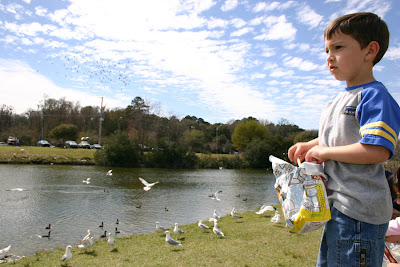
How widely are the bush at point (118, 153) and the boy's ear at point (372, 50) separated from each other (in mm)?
39185

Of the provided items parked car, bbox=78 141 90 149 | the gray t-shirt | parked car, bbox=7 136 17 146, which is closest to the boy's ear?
the gray t-shirt

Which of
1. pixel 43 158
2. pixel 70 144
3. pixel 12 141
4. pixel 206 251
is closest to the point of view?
pixel 206 251

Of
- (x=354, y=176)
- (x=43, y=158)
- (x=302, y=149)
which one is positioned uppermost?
(x=302, y=149)

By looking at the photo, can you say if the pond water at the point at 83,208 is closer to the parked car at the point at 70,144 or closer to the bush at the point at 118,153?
the bush at the point at 118,153

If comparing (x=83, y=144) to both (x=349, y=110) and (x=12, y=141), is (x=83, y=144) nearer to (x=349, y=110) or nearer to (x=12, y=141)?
(x=12, y=141)

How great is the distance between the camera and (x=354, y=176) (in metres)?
1.35

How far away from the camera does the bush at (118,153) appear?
38.4m

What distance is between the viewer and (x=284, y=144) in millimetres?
52062

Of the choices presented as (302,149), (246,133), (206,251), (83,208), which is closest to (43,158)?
(83,208)

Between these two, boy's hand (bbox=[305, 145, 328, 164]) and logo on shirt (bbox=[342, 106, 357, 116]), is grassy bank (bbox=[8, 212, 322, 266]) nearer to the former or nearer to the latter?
boy's hand (bbox=[305, 145, 328, 164])

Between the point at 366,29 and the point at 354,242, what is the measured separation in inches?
39.8

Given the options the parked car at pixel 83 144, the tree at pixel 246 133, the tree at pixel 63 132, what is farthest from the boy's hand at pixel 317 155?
the tree at pixel 246 133

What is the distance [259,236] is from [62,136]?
→ 49.5 meters

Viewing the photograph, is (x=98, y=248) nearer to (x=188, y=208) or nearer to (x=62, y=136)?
(x=188, y=208)
